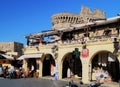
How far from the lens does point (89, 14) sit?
47406 millimetres

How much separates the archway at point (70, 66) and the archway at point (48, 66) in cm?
314

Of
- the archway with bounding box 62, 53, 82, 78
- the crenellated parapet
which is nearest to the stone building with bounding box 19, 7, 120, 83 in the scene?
the archway with bounding box 62, 53, 82, 78

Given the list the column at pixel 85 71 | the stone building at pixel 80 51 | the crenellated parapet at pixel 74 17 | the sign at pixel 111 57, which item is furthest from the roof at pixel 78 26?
the crenellated parapet at pixel 74 17

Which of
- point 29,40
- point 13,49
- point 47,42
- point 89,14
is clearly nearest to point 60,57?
point 47,42

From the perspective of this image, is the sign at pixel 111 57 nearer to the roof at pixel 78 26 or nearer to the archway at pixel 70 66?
the roof at pixel 78 26

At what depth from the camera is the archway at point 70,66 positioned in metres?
30.4

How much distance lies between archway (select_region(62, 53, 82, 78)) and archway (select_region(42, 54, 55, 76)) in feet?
10.3

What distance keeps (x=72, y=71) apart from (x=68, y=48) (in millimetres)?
4055

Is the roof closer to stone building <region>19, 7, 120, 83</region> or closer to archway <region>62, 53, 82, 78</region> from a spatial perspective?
stone building <region>19, 7, 120, 83</region>

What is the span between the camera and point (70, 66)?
30891mm

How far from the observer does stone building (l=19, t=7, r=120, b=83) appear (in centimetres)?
2478

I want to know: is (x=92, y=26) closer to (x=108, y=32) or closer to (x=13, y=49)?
(x=108, y=32)

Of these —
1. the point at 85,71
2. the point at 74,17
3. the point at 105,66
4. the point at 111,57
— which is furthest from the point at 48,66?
the point at 74,17

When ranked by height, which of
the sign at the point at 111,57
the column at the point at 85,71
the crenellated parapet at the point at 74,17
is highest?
the crenellated parapet at the point at 74,17
